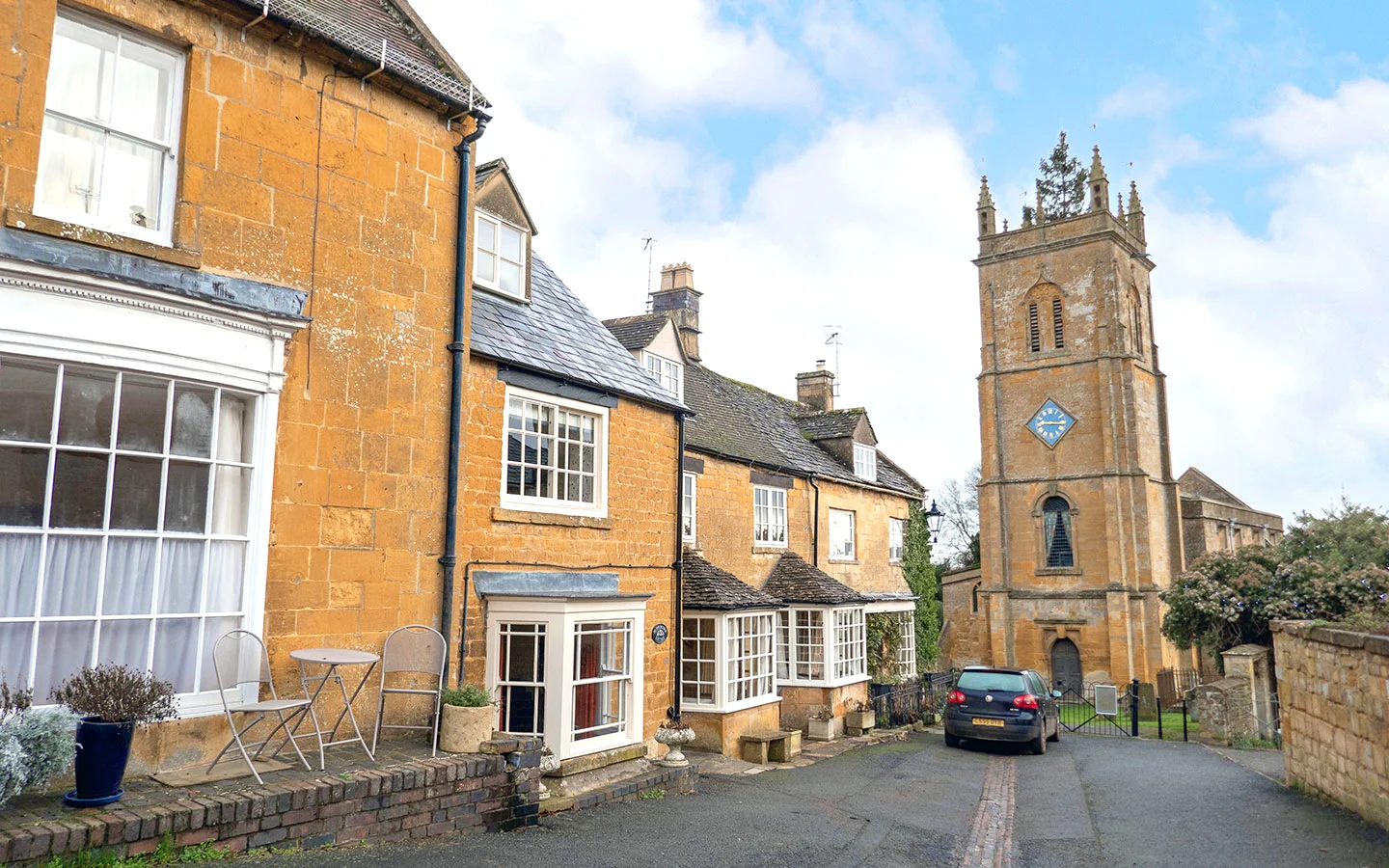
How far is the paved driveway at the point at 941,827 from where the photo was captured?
26.0 feet

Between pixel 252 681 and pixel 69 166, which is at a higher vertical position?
pixel 69 166

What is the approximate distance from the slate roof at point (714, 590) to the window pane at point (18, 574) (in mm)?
10093

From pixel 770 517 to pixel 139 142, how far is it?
14938 mm

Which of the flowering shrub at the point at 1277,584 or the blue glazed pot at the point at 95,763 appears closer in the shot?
the blue glazed pot at the point at 95,763

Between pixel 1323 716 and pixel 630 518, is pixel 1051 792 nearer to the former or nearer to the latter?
pixel 1323 716

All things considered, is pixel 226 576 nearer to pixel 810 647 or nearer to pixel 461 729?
pixel 461 729

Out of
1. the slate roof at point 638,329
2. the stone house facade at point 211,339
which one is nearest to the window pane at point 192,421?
the stone house facade at point 211,339

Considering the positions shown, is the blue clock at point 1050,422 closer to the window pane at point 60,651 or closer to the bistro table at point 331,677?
the bistro table at point 331,677

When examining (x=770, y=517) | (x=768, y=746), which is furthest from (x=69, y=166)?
(x=770, y=517)

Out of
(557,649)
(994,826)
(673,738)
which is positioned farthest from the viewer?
(673,738)

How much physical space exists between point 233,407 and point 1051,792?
12202 mm

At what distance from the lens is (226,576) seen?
288 inches

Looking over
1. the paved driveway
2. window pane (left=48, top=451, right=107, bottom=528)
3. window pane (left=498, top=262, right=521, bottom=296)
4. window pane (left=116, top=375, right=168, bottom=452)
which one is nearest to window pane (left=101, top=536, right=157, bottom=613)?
window pane (left=48, top=451, right=107, bottom=528)

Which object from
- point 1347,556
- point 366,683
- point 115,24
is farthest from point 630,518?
point 1347,556
